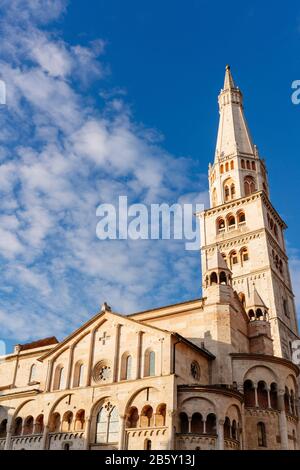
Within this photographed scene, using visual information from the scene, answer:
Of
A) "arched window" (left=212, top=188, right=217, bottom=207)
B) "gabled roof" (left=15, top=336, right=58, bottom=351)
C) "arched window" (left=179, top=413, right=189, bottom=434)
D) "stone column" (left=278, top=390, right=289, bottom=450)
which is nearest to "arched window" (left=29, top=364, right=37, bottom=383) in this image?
"gabled roof" (left=15, top=336, right=58, bottom=351)

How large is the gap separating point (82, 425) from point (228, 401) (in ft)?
35.9

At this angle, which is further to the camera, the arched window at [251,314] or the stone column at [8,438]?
the arched window at [251,314]

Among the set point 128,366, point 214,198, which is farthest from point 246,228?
point 128,366

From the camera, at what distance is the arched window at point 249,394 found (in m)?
36.9

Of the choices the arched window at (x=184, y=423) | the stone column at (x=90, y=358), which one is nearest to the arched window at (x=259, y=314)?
the stone column at (x=90, y=358)

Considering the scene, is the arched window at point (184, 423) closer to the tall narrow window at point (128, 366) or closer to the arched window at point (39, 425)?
the tall narrow window at point (128, 366)

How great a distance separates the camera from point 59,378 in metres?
39.5

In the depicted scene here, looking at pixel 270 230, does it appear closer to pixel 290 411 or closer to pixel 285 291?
pixel 285 291

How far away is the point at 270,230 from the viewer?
6038 centimetres

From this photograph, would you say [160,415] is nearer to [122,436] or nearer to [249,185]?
[122,436]

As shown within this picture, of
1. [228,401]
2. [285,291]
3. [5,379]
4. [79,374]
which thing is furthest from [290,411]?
[5,379]

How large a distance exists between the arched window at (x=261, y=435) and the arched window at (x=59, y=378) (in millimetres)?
15293

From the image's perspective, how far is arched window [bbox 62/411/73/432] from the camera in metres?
36.6

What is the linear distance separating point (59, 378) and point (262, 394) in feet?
52.6
